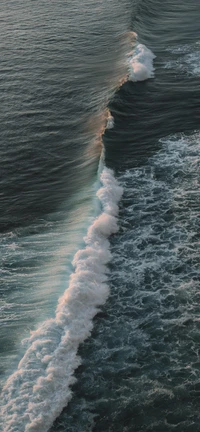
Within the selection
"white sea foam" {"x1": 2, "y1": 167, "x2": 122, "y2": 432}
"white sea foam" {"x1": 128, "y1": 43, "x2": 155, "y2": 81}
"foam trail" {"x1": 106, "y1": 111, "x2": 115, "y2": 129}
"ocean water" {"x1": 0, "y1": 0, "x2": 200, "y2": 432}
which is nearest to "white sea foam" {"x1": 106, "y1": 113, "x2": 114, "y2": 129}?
"foam trail" {"x1": 106, "y1": 111, "x2": 115, "y2": 129}

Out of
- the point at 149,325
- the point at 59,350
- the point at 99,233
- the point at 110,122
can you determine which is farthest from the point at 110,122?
the point at 59,350

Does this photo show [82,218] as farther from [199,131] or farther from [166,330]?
[199,131]

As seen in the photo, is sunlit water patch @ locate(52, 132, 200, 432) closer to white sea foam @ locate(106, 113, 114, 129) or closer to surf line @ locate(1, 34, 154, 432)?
surf line @ locate(1, 34, 154, 432)

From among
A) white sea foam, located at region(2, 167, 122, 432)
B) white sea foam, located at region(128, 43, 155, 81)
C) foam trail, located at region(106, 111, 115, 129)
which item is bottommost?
white sea foam, located at region(2, 167, 122, 432)

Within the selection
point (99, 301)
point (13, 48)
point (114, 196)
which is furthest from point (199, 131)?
point (13, 48)

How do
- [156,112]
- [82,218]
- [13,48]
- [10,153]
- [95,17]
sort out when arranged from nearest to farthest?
[82,218] → [10,153] → [156,112] → [13,48] → [95,17]

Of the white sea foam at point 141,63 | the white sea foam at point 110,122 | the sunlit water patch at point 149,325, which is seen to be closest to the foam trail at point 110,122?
the white sea foam at point 110,122
